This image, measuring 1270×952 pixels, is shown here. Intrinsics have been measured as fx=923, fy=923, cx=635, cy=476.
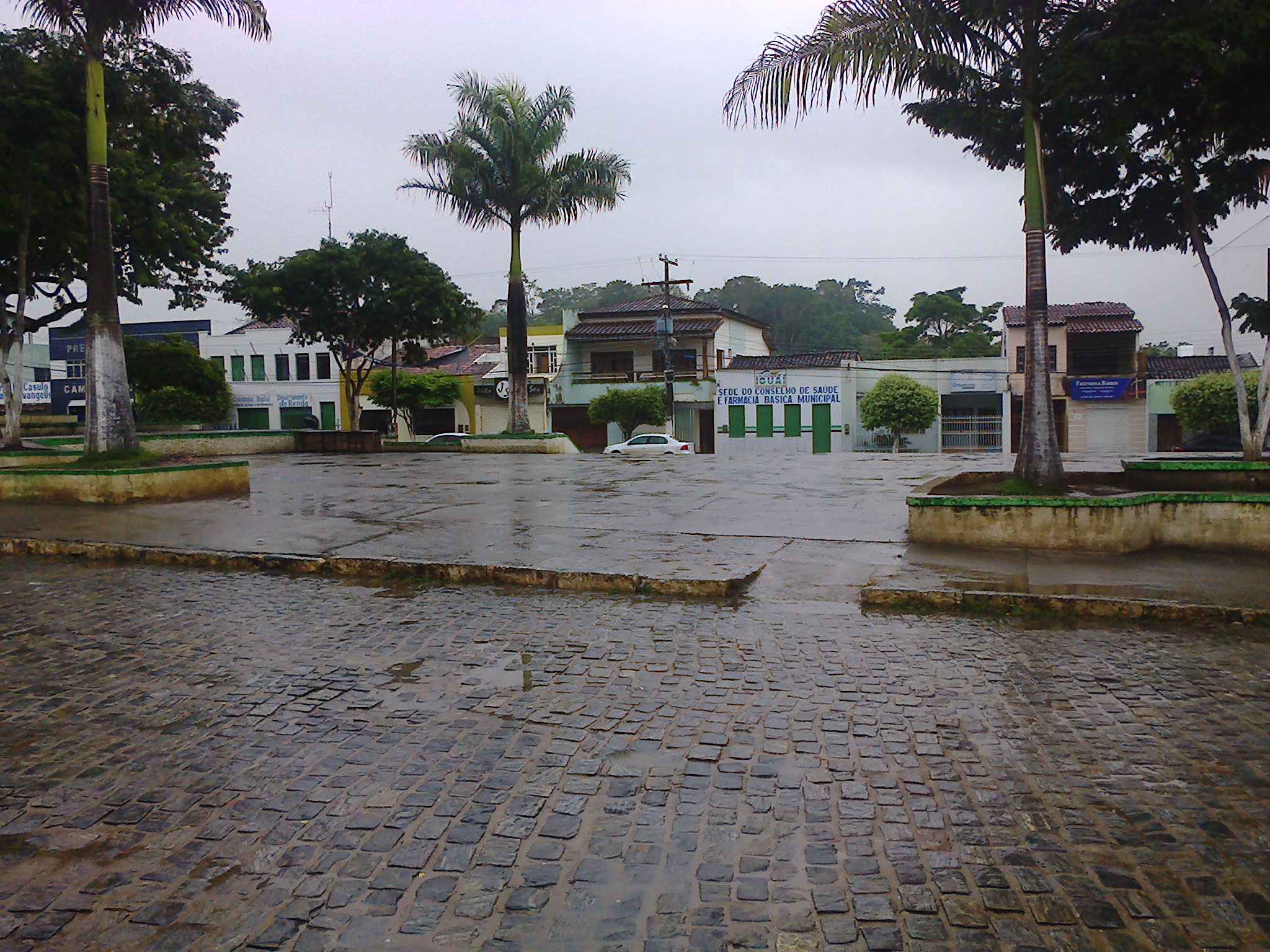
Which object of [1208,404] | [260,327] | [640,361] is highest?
[260,327]

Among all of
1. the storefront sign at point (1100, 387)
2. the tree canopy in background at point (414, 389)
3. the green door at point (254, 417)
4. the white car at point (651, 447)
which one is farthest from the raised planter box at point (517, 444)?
the storefront sign at point (1100, 387)

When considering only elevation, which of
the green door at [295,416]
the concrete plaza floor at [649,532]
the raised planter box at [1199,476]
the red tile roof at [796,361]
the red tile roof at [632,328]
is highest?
the red tile roof at [632,328]

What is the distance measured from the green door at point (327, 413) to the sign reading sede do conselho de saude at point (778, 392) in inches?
764

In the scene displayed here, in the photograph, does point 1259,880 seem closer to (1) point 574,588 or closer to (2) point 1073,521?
(1) point 574,588

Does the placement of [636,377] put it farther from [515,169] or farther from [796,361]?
[515,169]

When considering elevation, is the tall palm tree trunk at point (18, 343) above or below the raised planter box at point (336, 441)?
above

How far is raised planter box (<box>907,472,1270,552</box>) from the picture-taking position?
8352 millimetres

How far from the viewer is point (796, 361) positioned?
143 feet

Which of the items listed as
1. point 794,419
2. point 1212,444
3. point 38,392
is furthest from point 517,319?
point 38,392

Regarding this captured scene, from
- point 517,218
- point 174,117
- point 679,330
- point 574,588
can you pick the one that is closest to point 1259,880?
point 574,588

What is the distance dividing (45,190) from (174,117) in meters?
3.75

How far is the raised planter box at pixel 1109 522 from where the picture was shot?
835 cm

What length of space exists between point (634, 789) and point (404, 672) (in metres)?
1.95

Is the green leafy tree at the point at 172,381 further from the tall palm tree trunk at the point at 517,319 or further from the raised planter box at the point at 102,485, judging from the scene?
the raised planter box at the point at 102,485
